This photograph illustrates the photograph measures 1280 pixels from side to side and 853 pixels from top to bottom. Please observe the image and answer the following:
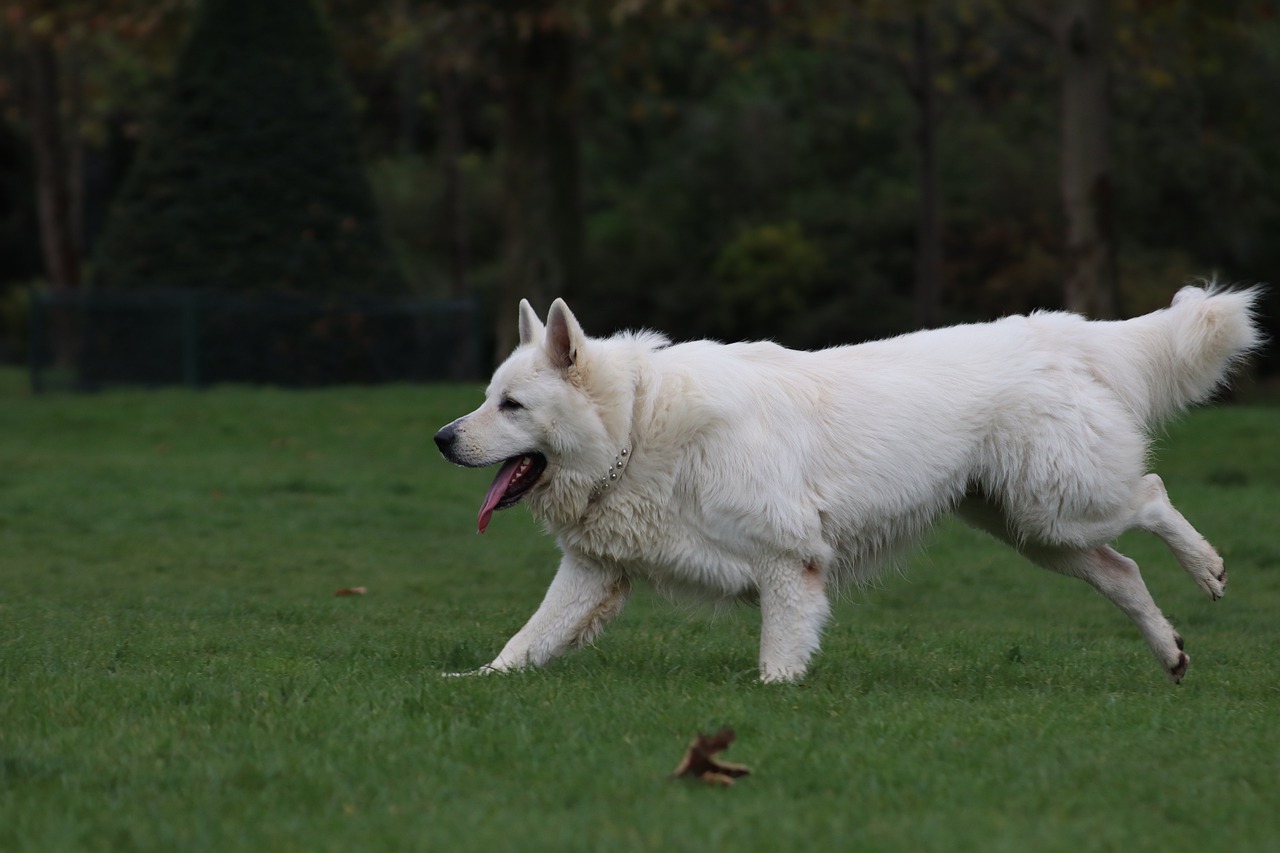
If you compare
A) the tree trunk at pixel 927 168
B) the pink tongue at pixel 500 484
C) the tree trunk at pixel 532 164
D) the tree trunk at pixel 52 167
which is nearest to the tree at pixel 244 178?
the tree trunk at pixel 532 164

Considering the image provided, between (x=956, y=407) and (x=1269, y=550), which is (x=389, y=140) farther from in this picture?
(x=956, y=407)

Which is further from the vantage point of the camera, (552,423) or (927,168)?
(927,168)

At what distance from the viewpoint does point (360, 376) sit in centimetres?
2223

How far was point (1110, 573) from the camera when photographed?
741 centimetres

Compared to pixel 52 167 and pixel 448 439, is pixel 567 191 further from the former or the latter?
pixel 448 439

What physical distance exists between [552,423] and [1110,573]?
110 inches

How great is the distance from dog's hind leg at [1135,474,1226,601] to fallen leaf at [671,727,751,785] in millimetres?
3156

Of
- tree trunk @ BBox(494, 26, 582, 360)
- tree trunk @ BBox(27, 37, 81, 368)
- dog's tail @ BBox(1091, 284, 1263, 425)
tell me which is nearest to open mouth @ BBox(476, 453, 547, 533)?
dog's tail @ BBox(1091, 284, 1263, 425)

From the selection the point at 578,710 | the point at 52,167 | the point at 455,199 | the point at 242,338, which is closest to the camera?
the point at 578,710

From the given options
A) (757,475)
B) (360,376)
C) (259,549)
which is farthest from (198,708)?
(360,376)

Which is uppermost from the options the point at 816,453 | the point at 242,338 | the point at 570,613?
the point at 816,453

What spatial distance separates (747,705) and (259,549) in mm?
7282

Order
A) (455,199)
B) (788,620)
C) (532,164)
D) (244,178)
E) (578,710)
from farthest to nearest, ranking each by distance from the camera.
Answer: (455,199) → (532,164) → (244,178) → (788,620) → (578,710)

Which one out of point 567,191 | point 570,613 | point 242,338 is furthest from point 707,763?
point 567,191
